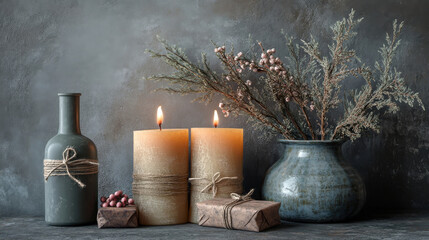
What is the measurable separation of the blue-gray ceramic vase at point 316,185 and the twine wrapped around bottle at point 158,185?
242 mm

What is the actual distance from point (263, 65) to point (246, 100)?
193 millimetres

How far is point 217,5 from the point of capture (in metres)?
1.40

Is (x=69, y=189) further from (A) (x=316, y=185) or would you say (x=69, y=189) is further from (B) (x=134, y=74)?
(A) (x=316, y=185)

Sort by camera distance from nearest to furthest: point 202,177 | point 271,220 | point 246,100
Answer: point 271,220 → point 202,177 → point 246,100

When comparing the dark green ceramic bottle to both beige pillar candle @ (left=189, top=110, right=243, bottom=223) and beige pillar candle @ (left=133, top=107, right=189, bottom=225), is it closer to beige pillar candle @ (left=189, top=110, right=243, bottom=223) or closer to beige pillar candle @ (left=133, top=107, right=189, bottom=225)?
beige pillar candle @ (left=133, top=107, right=189, bottom=225)

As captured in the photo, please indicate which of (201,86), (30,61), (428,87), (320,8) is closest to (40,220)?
(30,61)

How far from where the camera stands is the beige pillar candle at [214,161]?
118 cm

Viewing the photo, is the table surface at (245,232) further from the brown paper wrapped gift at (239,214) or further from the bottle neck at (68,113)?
the bottle neck at (68,113)

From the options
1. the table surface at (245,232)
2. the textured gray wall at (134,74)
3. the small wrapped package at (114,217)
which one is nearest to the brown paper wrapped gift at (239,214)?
the table surface at (245,232)

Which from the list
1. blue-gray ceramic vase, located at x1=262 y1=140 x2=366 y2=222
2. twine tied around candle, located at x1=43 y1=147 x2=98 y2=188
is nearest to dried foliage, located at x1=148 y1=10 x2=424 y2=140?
blue-gray ceramic vase, located at x1=262 y1=140 x2=366 y2=222

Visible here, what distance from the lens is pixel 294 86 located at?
1193 mm

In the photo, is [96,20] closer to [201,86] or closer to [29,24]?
[29,24]

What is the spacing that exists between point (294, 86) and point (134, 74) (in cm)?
50

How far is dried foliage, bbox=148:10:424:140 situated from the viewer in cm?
115
